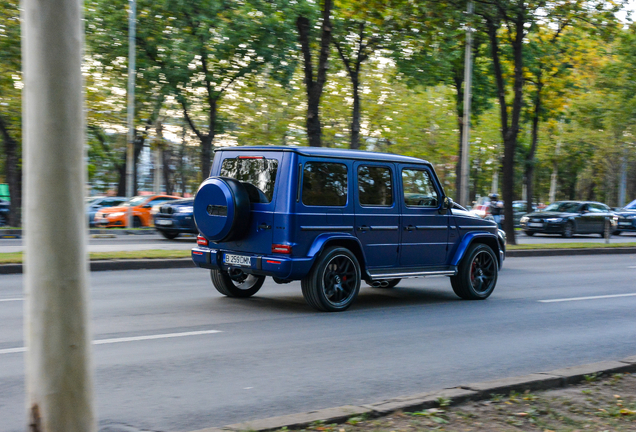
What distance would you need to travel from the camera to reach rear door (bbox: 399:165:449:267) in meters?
9.92

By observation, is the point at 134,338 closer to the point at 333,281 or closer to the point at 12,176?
the point at 333,281

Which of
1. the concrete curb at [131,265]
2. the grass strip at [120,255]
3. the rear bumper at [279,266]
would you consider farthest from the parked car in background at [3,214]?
the rear bumper at [279,266]

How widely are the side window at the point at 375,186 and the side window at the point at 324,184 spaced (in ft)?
0.96

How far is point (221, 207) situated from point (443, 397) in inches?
183

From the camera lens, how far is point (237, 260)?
9055mm

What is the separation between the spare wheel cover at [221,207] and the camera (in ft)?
28.6

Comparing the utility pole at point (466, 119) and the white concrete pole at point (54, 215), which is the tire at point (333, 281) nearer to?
the white concrete pole at point (54, 215)

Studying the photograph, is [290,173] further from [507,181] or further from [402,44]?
[402,44]

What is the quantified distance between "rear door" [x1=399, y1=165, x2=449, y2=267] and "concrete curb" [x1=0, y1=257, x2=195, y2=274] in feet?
20.1

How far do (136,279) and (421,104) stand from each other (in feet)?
117

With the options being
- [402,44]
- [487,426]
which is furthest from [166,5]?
[487,426]

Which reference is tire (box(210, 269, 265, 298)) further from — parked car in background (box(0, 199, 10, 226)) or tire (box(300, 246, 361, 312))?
parked car in background (box(0, 199, 10, 226))

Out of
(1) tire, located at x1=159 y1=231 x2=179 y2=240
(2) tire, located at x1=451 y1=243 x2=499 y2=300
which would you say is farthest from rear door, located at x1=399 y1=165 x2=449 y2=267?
(1) tire, located at x1=159 y1=231 x2=179 y2=240

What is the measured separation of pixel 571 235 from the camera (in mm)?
32625
